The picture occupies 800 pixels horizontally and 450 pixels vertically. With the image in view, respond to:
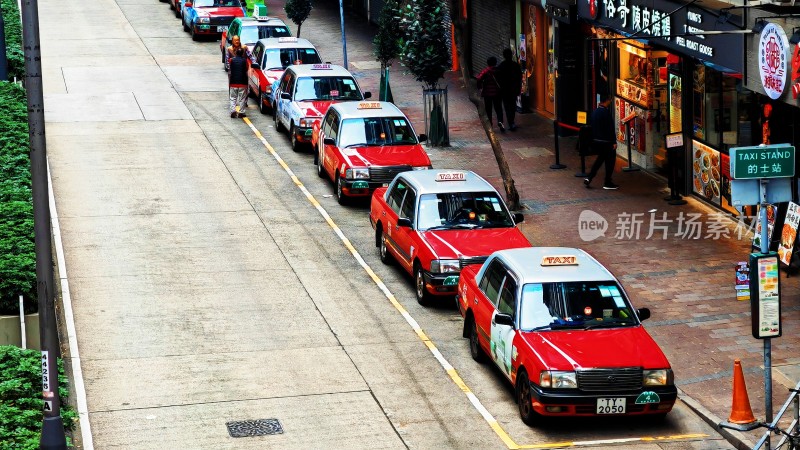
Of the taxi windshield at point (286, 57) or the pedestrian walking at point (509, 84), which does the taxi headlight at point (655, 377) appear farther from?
the taxi windshield at point (286, 57)

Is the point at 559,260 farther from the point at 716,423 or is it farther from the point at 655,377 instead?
the point at 716,423

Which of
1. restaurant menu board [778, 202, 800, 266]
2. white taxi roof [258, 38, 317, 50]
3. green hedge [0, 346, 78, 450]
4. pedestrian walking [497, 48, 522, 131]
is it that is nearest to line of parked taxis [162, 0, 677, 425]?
white taxi roof [258, 38, 317, 50]

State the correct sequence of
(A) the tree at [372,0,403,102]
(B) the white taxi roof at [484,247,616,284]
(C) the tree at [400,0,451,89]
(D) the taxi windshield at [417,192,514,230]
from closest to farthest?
(B) the white taxi roof at [484,247,616,284]
(D) the taxi windshield at [417,192,514,230]
(C) the tree at [400,0,451,89]
(A) the tree at [372,0,403,102]

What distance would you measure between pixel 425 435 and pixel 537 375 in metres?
1.44

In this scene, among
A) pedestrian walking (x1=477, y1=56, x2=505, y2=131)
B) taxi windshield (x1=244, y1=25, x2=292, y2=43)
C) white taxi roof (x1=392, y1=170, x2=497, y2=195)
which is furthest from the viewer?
taxi windshield (x1=244, y1=25, x2=292, y2=43)

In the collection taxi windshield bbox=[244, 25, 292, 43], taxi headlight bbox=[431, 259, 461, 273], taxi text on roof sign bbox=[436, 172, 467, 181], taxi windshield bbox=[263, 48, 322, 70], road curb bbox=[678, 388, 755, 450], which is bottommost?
road curb bbox=[678, 388, 755, 450]

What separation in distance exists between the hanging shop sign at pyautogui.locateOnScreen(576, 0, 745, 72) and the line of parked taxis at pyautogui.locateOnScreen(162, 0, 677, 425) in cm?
400

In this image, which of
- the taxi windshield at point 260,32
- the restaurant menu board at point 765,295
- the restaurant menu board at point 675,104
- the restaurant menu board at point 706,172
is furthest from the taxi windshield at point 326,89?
the restaurant menu board at point 765,295

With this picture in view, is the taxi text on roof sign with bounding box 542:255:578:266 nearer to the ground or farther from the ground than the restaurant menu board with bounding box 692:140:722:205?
farther from the ground

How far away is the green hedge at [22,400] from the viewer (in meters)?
13.2

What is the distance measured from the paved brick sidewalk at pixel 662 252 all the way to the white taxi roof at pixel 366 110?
2.24 meters

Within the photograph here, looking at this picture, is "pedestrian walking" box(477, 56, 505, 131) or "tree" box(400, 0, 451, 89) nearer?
"tree" box(400, 0, 451, 89)

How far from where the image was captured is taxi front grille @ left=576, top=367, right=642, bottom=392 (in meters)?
15.2

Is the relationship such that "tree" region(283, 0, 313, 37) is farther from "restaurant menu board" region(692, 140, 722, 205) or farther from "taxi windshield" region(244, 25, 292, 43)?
"restaurant menu board" region(692, 140, 722, 205)
